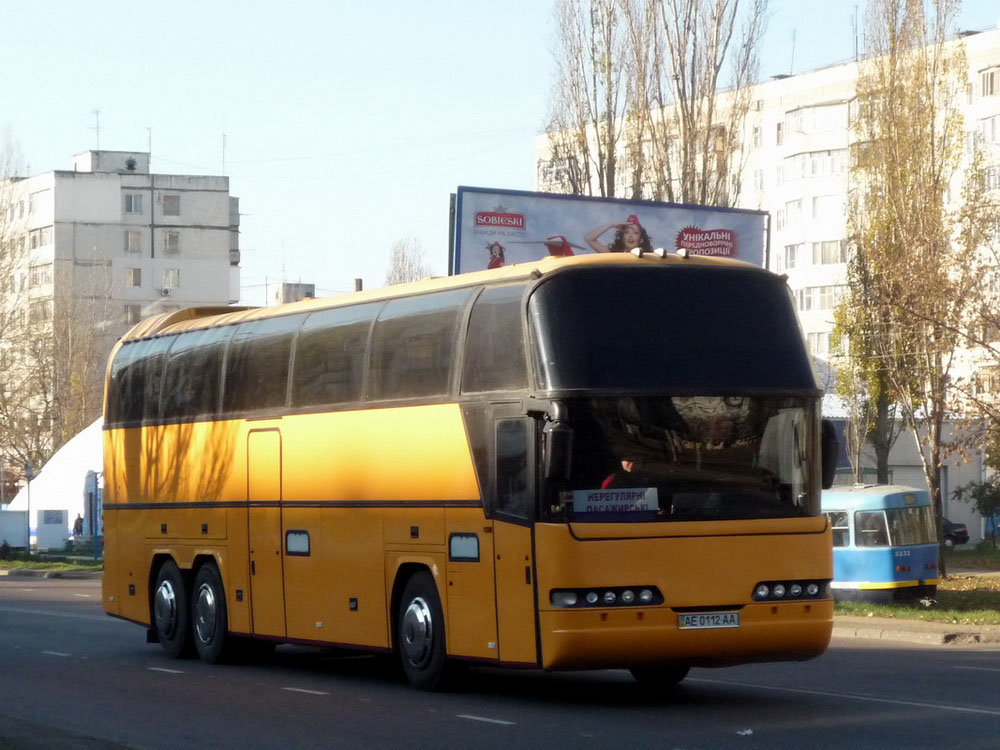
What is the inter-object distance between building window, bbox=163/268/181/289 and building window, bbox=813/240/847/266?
43260 millimetres

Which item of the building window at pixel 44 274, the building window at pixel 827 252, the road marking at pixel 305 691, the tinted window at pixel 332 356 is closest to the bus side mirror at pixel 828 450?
the tinted window at pixel 332 356

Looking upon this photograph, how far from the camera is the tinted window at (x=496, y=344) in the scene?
541 inches

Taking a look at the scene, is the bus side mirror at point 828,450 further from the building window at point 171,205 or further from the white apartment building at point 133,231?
the building window at point 171,205

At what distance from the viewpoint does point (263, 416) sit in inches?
693

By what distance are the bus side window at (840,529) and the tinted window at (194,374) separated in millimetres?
→ 17156

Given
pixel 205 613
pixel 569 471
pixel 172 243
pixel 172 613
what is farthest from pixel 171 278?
pixel 569 471

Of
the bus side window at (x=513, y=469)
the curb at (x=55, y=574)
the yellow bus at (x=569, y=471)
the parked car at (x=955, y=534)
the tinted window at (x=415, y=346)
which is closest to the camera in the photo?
the yellow bus at (x=569, y=471)

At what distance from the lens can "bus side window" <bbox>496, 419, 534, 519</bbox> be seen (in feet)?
43.8

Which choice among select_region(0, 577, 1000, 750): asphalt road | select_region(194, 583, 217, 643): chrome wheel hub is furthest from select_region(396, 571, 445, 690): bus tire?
select_region(194, 583, 217, 643): chrome wheel hub

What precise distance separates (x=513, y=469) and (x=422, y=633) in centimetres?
208

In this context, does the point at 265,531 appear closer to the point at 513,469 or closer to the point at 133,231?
the point at 513,469

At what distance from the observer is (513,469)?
13.5 m

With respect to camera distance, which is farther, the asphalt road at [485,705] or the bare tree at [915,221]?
the bare tree at [915,221]

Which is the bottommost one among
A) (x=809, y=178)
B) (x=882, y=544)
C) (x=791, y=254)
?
(x=882, y=544)
